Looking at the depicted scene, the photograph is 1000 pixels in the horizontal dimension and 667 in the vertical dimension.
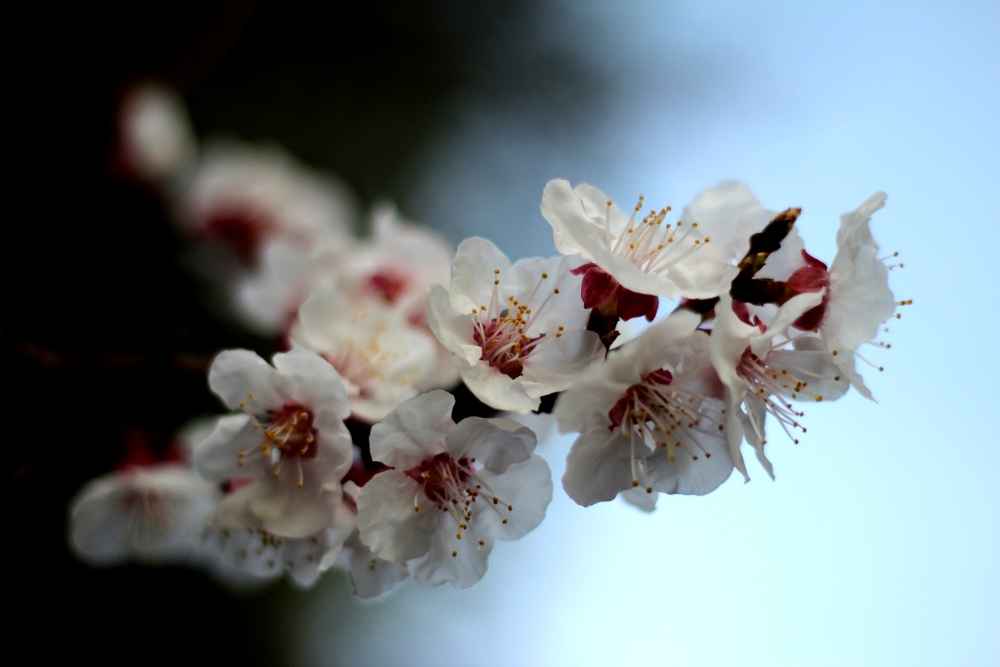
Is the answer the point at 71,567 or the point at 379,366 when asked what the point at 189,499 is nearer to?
the point at 379,366

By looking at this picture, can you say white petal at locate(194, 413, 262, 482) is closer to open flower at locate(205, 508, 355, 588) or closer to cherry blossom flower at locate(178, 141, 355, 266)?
open flower at locate(205, 508, 355, 588)

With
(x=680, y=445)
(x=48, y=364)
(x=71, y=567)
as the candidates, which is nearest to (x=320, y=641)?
(x=71, y=567)

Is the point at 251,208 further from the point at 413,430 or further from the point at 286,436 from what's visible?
the point at 413,430

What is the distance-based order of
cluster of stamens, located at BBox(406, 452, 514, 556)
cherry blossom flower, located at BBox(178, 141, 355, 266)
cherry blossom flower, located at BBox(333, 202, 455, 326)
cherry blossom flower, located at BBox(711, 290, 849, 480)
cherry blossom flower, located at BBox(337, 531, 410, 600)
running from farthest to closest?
cherry blossom flower, located at BBox(178, 141, 355, 266) → cherry blossom flower, located at BBox(333, 202, 455, 326) → cherry blossom flower, located at BBox(337, 531, 410, 600) → cluster of stamens, located at BBox(406, 452, 514, 556) → cherry blossom flower, located at BBox(711, 290, 849, 480)

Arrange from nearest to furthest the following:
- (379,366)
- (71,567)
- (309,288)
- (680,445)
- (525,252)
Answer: (680,445)
(379,366)
(309,288)
(71,567)
(525,252)

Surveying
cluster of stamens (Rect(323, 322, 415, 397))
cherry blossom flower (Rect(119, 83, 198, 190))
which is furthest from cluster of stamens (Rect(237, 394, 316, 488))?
cherry blossom flower (Rect(119, 83, 198, 190))

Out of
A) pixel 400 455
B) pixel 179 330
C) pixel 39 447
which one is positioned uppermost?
pixel 179 330

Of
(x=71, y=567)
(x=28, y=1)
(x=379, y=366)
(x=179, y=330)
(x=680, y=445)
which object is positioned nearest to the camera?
(x=680, y=445)
